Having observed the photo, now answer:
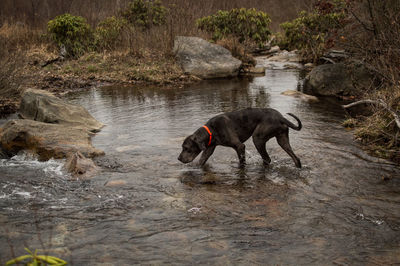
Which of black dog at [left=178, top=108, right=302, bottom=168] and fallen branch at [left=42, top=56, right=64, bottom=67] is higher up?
fallen branch at [left=42, top=56, right=64, bottom=67]

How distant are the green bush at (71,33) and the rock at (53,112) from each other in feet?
34.3

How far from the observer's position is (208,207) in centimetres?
580

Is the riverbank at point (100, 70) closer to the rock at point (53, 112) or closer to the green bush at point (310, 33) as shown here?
the rock at point (53, 112)

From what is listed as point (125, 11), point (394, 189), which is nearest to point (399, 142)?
point (394, 189)

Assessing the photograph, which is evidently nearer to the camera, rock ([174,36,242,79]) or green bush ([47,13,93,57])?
rock ([174,36,242,79])

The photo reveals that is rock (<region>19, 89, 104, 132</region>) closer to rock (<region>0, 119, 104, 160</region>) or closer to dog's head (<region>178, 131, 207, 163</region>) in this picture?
rock (<region>0, 119, 104, 160</region>)

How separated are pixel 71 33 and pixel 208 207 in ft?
57.7

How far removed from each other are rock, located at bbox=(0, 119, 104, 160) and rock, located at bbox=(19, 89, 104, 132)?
1481mm

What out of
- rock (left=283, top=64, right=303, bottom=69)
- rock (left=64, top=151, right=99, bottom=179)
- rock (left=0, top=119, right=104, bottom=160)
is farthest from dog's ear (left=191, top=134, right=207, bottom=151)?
rock (left=283, top=64, right=303, bottom=69)

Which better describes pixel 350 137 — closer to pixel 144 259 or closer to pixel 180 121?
pixel 180 121

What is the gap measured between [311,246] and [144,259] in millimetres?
2030

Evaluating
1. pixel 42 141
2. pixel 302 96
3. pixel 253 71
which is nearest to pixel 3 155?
pixel 42 141

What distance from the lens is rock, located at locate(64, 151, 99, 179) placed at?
22.9ft

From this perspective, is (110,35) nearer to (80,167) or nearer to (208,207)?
(80,167)
